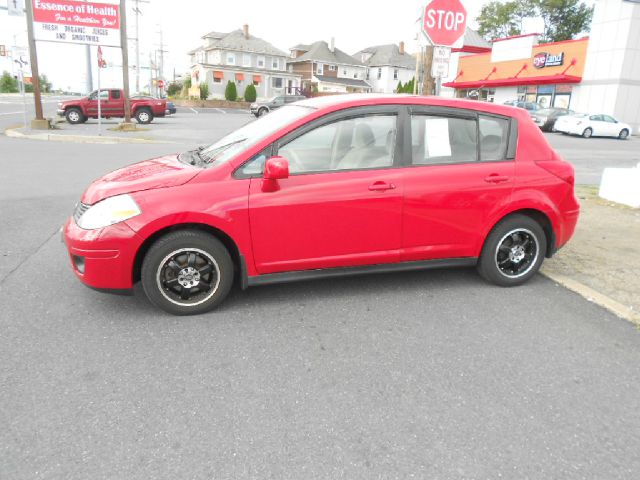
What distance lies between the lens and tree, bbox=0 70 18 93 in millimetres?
101312

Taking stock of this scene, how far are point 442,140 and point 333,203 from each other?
1.16m

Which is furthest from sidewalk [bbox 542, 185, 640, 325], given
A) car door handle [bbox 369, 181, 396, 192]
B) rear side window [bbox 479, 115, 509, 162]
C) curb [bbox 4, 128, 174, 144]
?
curb [bbox 4, 128, 174, 144]

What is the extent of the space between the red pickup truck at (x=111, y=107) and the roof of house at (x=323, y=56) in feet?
162

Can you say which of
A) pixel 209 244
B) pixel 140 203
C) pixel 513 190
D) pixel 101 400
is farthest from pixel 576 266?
pixel 101 400

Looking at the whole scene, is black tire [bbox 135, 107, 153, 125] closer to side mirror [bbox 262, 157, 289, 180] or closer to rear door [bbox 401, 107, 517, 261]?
rear door [bbox 401, 107, 517, 261]

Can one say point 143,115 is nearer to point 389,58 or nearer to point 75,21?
point 75,21

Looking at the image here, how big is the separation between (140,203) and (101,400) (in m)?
1.42

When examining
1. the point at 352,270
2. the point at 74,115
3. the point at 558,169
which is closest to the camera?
the point at 352,270

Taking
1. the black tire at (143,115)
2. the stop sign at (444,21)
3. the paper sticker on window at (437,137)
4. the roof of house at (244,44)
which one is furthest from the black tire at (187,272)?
the roof of house at (244,44)

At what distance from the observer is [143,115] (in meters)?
26.8

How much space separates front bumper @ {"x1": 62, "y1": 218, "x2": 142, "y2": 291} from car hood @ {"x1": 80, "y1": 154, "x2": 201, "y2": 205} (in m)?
0.30

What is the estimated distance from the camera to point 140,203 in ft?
12.0

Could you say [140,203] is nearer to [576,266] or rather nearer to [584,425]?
[584,425]

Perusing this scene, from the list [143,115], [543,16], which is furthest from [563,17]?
[143,115]
